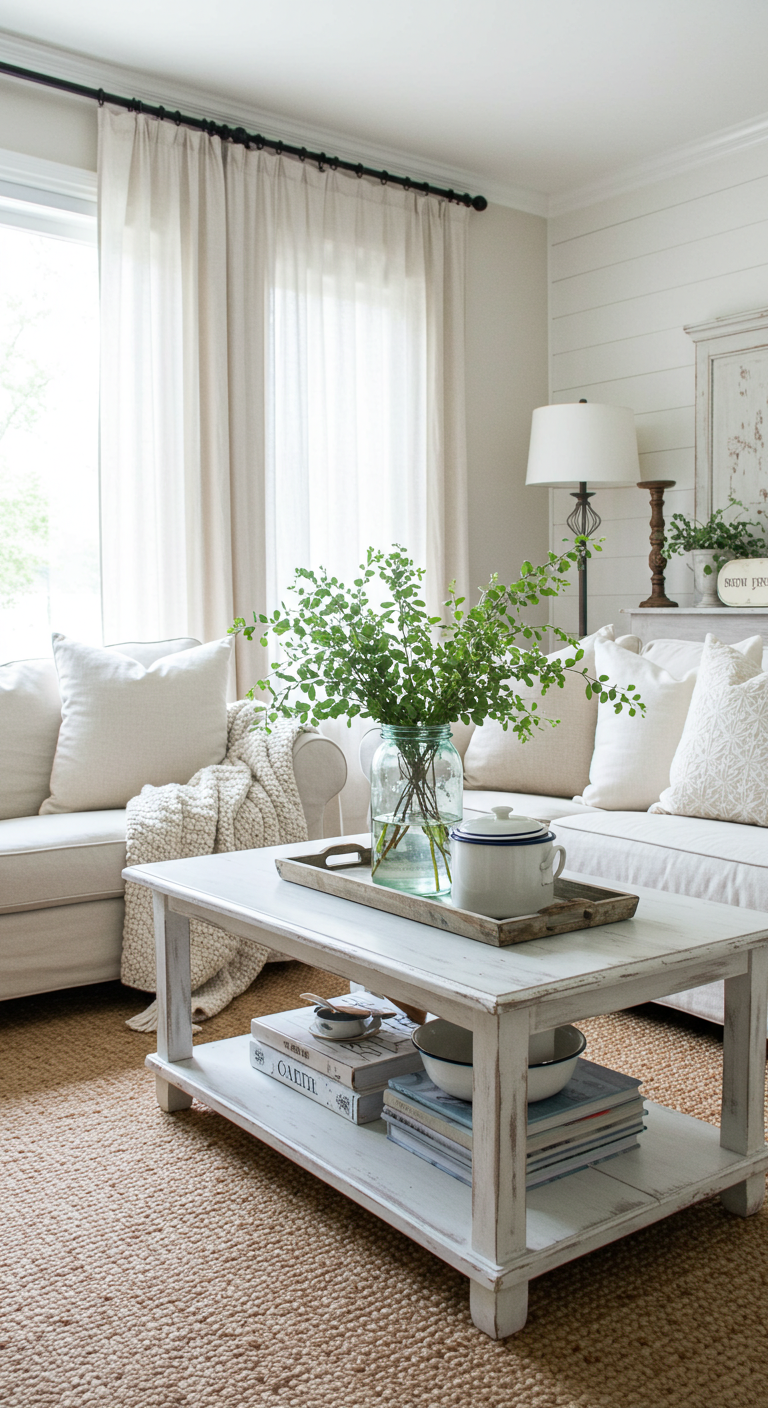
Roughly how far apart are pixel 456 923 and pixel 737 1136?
0.52m

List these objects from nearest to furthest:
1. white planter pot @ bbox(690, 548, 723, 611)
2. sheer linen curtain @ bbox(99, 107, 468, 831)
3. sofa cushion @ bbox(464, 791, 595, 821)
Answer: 1. sofa cushion @ bbox(464, 791, 595, 821)
2. sheer linen curtain @ bbox(99, 107, 468, 831)
3. white planter pot @ bbox(690, 548, 723, 611)

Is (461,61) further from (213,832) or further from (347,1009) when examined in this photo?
(347,1009)

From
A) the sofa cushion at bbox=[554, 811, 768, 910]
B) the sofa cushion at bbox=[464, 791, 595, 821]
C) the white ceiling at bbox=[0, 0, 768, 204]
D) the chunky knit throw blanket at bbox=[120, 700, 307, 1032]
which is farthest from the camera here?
the white ceiling at bbox=[0, 0, 768, 204]

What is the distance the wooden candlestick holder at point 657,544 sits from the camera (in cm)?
404

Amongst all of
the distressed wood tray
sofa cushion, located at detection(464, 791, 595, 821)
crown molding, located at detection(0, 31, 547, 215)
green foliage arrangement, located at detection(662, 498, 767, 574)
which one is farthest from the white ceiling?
the distressed wood tray

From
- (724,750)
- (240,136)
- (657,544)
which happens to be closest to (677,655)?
(724,750)

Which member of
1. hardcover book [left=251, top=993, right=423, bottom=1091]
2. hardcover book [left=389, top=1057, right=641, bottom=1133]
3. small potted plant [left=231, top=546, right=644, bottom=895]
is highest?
small potted plant [left=231, top=546, right=644, bottom=895]

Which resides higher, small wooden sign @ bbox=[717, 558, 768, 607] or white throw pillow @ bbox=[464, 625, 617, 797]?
small wooden sign @ bbox=[717, 558, 768, 607]

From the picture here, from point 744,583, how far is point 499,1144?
9.25ft

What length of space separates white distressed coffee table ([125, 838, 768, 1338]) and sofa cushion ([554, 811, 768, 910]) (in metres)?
0.54

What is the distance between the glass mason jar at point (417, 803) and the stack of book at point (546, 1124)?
30 cm

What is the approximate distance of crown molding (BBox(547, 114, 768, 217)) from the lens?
12.9 ft

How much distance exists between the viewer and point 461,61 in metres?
3.51

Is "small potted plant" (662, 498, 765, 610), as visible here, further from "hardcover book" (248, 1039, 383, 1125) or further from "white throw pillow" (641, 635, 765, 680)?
"hardcover book" (248, 1039, 383, 1125)
